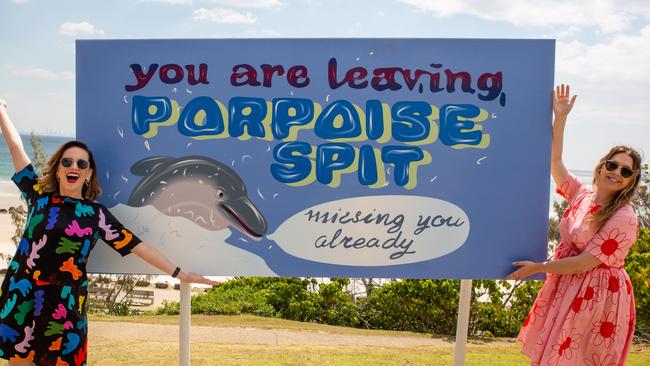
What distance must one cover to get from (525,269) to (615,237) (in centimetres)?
59

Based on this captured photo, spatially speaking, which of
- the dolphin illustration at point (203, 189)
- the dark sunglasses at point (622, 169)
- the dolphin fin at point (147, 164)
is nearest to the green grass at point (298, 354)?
the dolphin illustration at point (203, 189)

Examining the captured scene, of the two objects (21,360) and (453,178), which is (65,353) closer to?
(21,360)

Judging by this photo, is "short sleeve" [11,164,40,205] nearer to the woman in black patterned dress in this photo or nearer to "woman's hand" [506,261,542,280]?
the woman in black patterned dress

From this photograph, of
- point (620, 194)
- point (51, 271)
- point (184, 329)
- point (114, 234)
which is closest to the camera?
point (51, 271)

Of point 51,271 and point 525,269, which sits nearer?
point 51,271

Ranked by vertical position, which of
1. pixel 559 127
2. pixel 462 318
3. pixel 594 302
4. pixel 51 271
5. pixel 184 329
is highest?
pixel 559 127

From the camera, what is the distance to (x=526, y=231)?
11.8 ft

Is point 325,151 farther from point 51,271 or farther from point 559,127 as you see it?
point 51,271

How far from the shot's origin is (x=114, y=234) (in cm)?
324

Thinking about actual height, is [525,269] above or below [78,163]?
below

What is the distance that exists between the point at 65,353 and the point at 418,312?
13.3 feet

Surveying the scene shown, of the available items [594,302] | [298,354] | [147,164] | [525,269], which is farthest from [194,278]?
[594,302]

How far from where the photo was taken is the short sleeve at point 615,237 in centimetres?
309

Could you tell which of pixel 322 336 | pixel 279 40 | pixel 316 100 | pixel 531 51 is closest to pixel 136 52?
pixel 279 40
